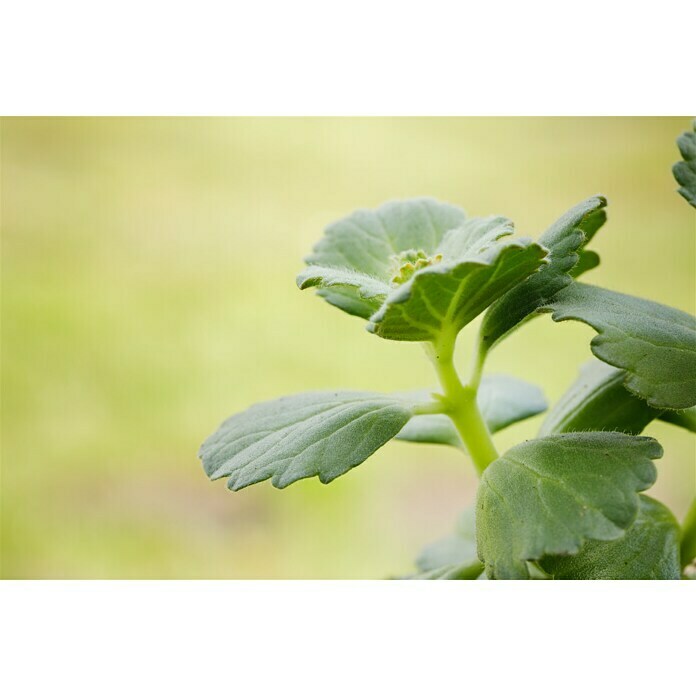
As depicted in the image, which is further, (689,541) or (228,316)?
(228,316)

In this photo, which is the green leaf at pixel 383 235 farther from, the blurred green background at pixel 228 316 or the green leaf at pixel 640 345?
the blurred green background at pixel 228 316

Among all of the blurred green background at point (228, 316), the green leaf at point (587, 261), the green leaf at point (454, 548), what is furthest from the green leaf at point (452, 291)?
the blurred green background at point (228, 316)

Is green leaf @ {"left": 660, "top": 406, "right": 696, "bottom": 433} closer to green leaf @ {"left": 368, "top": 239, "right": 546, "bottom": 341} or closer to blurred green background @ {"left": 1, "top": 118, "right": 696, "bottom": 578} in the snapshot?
green leaf @ {"left": 368, "top": 239, "right": 546, "bottom": 341}

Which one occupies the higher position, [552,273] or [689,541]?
[552,273]

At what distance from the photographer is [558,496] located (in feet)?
1.35

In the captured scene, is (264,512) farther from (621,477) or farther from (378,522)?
(621,477)

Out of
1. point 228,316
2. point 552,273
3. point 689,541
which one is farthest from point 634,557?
point 228,316

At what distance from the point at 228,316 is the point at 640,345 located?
1.35m

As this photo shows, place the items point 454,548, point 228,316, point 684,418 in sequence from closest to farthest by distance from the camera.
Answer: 1. point 684,418
2. point 454,548
3. point 228,316

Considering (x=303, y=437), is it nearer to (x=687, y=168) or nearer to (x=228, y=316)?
(x=687, y=168)

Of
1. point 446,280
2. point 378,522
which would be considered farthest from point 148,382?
point 446,280

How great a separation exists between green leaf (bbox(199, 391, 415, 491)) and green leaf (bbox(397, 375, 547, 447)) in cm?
9

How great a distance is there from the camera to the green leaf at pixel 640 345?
1.37 ft

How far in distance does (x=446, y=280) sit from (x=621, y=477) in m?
0.12
